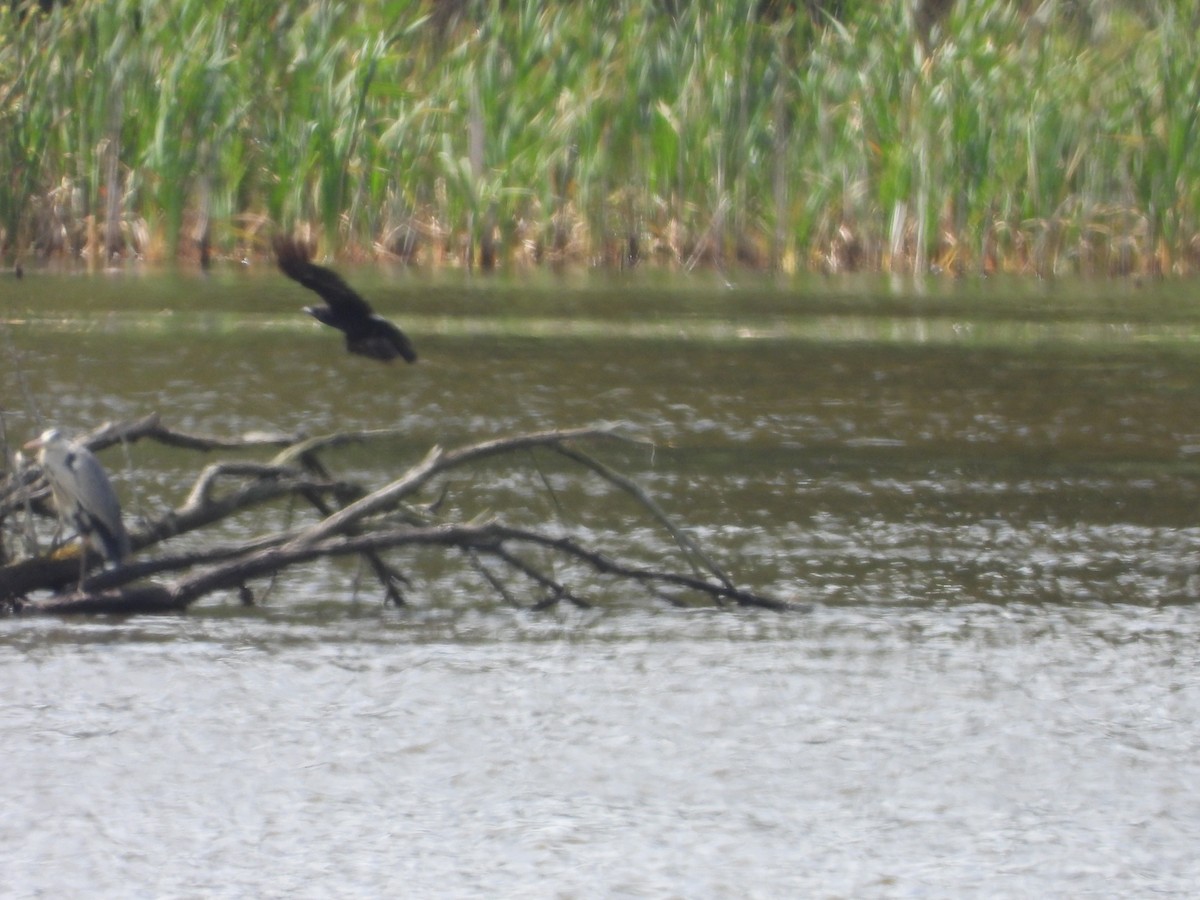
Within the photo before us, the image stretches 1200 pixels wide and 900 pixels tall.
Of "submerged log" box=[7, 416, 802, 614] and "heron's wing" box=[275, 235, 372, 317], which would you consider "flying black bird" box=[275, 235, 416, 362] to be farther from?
"submerged log" box=[7, 416, 802, 614]

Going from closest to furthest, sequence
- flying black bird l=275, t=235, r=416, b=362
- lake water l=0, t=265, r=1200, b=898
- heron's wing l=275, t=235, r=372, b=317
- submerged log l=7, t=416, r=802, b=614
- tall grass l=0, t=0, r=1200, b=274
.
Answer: lake water l=0, t=265, r=1200, b=898
submerged log l=7, t=416, r=802, b=614
heron's wing l=275, t=235, r=372, b=317
flying black bird l=275, t=235, r=416, b=362
tall grass l=0, t=0, r=1200, b=274

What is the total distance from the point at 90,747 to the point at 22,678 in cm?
39

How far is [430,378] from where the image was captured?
775 centimetres

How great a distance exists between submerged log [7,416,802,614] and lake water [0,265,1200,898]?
0.21 ft

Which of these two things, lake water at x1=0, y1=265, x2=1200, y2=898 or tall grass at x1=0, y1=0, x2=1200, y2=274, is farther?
tall grass at x1=0, y1=0, x2=1200, y2=274

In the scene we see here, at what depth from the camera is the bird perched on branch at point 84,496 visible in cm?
398

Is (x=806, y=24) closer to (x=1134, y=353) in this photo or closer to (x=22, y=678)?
(x=1134, y=353)

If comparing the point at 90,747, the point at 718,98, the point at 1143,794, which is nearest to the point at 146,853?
the point at 90,747

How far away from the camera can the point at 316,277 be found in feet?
19.6

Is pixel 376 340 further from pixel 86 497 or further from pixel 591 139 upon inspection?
pixel 591 139

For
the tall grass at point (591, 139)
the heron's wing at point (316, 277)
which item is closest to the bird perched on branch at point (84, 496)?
the heron's wing at point (316, 277)

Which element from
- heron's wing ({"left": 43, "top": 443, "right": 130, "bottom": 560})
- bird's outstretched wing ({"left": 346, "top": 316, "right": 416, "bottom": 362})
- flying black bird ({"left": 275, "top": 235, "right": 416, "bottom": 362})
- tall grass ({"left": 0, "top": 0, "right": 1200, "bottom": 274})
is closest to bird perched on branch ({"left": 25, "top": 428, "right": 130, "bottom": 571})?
heron's wing ({"left": 43, "top": 443, "right": 130, "bottom": 560})

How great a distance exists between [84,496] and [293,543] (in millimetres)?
374

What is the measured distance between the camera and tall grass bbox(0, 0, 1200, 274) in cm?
1117
